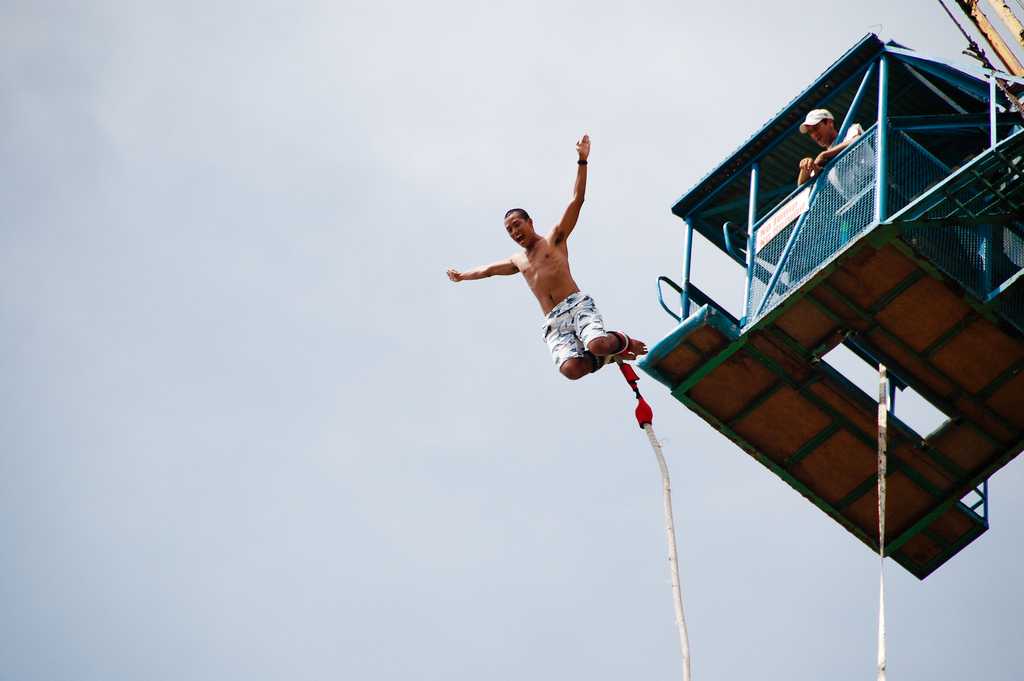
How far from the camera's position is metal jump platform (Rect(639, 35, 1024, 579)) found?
1552 cm

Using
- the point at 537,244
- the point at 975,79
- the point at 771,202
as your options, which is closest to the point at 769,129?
the point at 771,202

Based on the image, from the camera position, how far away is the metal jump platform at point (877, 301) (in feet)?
50.9

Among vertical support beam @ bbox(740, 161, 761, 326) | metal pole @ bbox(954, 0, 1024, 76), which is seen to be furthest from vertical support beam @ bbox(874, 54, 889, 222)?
metal pole @ bbox(954, 0, 1024, 76)

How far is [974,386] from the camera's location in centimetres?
1691

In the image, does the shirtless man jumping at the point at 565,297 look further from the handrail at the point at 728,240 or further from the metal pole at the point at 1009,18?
the metal pole at the point at 1009,18

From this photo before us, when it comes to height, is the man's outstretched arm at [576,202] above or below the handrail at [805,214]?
above

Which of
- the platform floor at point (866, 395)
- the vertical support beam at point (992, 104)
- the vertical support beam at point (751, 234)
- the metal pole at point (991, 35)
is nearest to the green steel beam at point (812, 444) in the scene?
the platform floor at point (866, 395)

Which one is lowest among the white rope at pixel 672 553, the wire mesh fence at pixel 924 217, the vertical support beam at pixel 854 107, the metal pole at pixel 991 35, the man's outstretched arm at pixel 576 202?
the white rope at pixel 672 553

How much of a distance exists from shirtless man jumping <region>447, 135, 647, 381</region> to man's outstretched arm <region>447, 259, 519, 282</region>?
11mm

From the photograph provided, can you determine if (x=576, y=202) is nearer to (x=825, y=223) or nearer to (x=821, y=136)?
(x=825, y=223)

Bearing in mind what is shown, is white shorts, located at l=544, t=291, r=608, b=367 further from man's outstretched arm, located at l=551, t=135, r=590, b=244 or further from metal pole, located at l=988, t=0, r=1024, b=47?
metal pole, located at l=988, t=0, r=1024, b=47

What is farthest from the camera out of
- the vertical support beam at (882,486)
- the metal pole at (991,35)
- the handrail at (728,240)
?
the metal pole at (991,35)

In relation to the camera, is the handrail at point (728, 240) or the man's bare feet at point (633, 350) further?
the handrail at point (728, 240)

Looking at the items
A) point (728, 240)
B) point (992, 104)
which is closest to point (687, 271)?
point (728, 240)
